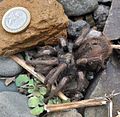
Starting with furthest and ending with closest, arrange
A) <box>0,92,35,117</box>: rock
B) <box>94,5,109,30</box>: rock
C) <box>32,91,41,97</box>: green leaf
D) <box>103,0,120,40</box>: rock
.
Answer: <box>94,5,109,30</box>: rock, <box>103,0,120,40</box>: rock, <box>32,91,41,97</box>: green leaf, <box>0,92,35,117</box>: rock

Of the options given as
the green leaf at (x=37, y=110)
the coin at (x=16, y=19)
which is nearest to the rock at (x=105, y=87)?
the green leaf at (x=37, y=110)

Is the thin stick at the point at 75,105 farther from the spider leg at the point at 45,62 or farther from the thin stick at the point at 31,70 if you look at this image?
the spider leg at the point at 45,62

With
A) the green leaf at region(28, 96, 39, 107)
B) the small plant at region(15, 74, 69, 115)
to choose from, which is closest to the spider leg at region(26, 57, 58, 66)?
the small plant at region(15, 74, 69, 115)

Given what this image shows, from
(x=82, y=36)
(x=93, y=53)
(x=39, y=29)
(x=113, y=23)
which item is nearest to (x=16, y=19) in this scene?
(x=39, y=29)

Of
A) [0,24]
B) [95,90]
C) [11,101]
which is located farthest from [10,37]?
[95,90]

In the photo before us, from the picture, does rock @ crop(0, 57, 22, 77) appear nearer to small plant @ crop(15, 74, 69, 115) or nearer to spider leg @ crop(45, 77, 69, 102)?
small plant @ crop(15, 74, 69, 115)
